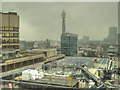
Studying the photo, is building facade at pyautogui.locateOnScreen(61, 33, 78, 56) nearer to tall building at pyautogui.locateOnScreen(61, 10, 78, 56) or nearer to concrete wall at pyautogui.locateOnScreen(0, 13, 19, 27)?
tall building at pyautogui.locateOnScreen(61, 10, 78, 56)

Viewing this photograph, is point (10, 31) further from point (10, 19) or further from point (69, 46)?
point (69, 46)

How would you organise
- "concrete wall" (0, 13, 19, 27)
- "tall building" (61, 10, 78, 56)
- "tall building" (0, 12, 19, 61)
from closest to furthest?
"concrete wall" (0, 13, 19, 27) < "tall building" (0, 12, 19, 61) < "tall building" (61, 10, 78, 56)

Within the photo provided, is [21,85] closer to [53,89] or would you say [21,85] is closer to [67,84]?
[53,89]

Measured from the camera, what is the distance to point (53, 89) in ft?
7.81

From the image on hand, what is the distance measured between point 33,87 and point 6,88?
0.67 m

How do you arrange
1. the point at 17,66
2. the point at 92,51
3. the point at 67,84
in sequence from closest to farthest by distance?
1. the point at 67,84
2. the point at 17,66
3. the point at 92,51

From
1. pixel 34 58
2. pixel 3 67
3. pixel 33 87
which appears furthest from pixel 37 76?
pixel 34 58

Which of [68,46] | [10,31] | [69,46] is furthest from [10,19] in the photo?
[69,46]

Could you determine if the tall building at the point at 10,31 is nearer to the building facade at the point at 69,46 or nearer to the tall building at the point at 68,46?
the tall building at the point at 68,46

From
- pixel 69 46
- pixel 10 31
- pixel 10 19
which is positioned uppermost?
pixel 10 19

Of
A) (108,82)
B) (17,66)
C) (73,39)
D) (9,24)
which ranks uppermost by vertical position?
(9,24)

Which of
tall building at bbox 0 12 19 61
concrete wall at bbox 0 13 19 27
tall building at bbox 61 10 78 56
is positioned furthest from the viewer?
tall building at bbox 61 10 78 56

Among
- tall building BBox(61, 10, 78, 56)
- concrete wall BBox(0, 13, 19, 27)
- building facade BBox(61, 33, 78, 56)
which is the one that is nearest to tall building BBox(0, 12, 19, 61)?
concrete wall BBox(0, 13, 19, 27)

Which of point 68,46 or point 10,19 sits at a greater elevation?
point 10,19
